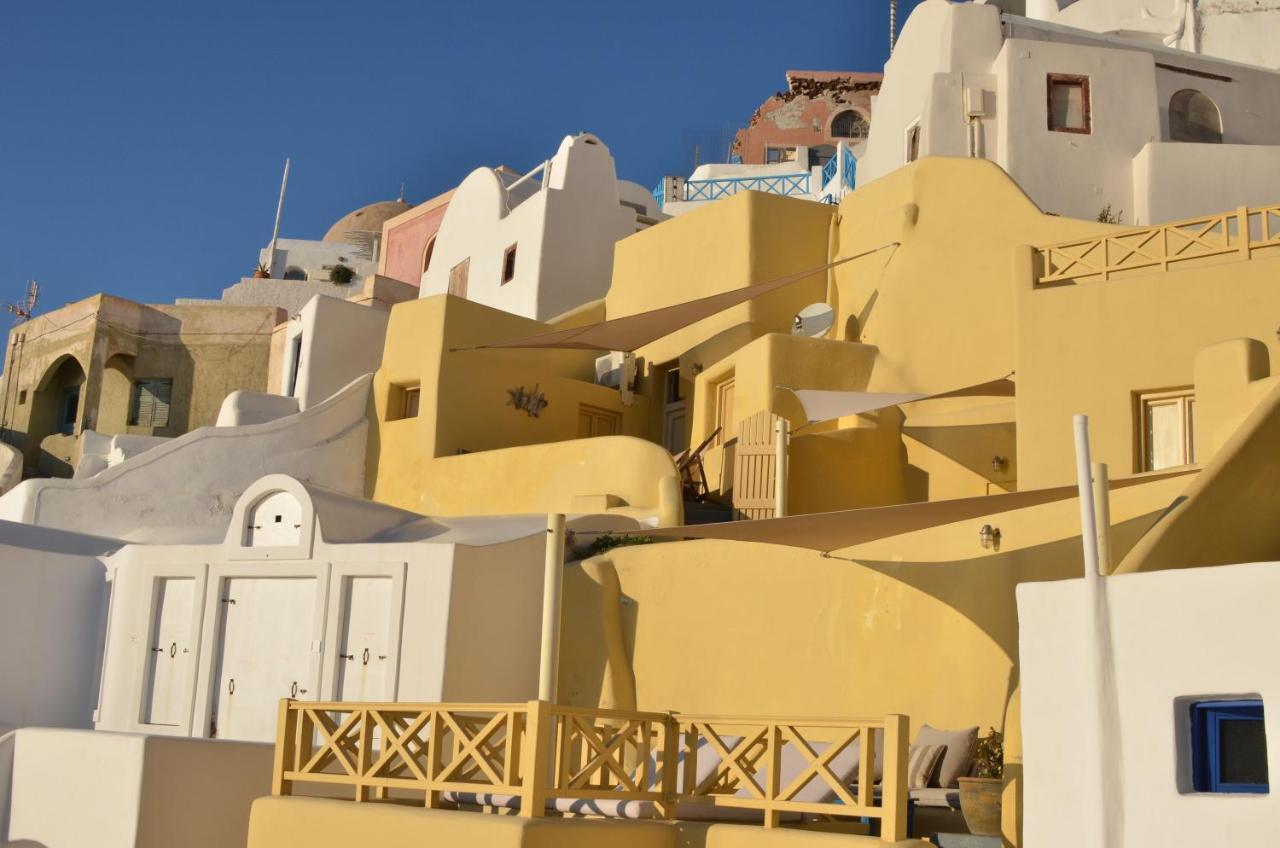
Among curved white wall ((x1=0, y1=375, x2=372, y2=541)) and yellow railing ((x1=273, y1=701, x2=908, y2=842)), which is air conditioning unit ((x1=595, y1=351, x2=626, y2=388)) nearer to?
curved white wall ((x1=0, y1=375, x2=372, y2=541))

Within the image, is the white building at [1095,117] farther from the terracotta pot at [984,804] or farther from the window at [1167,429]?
the terracotta pot at [984,804]

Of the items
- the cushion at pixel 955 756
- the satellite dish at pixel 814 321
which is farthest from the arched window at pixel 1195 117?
the cushion at pixel 955 756

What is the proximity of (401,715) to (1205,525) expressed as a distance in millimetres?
6661

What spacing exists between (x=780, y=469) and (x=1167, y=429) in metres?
5.66

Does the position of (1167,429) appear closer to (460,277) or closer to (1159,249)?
(1159,249)

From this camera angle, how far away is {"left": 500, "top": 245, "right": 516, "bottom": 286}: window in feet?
103

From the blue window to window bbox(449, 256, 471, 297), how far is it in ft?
83.1

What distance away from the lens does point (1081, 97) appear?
84.8ft

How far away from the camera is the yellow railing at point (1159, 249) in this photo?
54.6ft

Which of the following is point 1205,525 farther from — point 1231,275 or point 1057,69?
point 1057,69

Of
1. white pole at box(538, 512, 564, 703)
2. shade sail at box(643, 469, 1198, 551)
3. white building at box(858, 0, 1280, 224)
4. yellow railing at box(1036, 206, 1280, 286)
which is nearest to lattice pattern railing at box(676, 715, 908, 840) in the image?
white pole at box(538, 512, 564, 703)

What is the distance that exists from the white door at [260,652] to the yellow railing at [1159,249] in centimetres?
991

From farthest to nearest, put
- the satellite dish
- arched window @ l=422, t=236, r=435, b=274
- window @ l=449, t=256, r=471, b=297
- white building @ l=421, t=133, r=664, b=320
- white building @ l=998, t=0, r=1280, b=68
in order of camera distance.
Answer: arched window @ l=422, t=236, r=435, b=274
window @ l=449, t=256, r=471, b=297
white building @ l=421, t=133, r=664, b=320
white building @ l=998, t=0, r=1280, b=68
the satellite dish

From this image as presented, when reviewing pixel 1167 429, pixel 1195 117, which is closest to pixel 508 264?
pixel 1195 117
